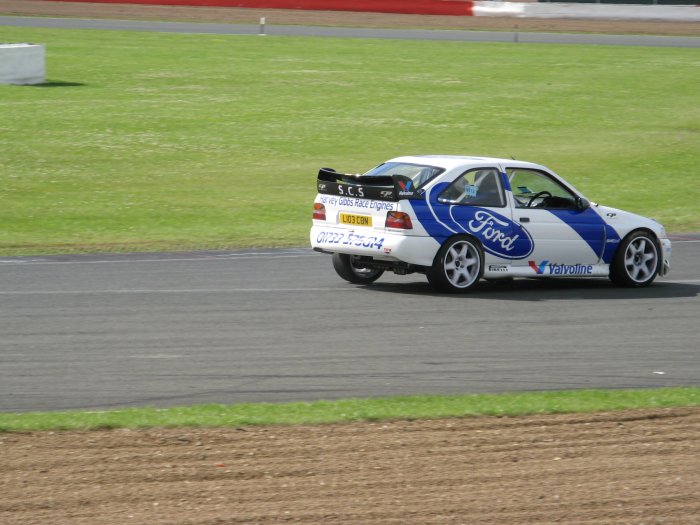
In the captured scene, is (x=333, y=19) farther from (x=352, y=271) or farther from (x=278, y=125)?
(x=352, y=271)

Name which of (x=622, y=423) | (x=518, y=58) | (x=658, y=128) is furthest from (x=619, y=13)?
(x=622, y=423)

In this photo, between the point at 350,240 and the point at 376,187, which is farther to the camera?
the point at 350,240

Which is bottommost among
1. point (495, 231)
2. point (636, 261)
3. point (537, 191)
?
point (636, 261)

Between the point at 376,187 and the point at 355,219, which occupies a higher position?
the point at 376,187

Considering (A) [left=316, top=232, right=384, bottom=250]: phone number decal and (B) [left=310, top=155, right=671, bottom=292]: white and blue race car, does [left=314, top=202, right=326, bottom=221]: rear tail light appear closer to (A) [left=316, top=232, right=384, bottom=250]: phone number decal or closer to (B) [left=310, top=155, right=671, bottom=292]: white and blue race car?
(B) [left=310, top=155, right=671, bottom=292]: white and blue race car

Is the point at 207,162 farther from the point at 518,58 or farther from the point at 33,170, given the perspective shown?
the point at 518,58

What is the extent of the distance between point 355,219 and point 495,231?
162 centimetres

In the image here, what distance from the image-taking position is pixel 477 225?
14.4 metres

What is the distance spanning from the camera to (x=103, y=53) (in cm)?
4216

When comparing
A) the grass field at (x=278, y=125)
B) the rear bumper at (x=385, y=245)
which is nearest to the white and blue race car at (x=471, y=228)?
the rear bumper at (x=385, y=245)

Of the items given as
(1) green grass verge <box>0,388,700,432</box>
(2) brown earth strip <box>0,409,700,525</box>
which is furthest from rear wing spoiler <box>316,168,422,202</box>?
(2) brown earth strip <box>0,409,700,525</box>

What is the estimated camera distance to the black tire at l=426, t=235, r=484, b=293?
14.2 m

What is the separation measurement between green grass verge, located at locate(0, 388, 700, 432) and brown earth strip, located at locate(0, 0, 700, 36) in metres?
45.0

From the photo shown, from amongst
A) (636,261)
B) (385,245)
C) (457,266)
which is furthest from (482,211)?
(636,261)
